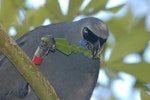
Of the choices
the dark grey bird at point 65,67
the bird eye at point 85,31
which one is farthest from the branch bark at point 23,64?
the bird eye at point 85,31

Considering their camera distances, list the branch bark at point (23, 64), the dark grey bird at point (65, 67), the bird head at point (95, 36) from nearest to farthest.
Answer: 1. the branch bark at point (23, 64)
2. the bird head at point (95, 36)
3. the dark grey bird at point (65, 67)

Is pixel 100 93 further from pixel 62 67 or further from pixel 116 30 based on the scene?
pixel 62 67

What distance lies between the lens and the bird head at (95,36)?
2.96 meters

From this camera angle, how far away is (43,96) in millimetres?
2365

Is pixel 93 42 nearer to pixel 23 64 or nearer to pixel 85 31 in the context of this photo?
pixel 85 31

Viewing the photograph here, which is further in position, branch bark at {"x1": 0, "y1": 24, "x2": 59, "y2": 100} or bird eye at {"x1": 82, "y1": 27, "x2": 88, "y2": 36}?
bird eye at {"x1": 82, "y1": 27, "x2": 88, "y2": 36}

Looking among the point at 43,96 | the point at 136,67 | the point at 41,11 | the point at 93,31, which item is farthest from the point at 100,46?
the point at 43,96

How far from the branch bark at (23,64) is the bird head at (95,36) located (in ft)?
2.25

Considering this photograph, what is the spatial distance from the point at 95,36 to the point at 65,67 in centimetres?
39

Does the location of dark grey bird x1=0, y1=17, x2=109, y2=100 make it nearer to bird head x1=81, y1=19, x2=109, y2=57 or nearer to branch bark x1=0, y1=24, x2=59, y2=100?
bird head x1=81, y1=19, x2=109, y2=57

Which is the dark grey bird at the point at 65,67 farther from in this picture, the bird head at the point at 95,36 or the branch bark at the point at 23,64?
the branch bark at the point at 23,64

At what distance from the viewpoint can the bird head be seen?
2957 mm

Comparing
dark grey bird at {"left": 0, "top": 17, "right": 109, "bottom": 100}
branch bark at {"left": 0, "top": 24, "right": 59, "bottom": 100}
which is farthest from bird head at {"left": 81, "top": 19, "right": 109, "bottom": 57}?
branch bark at {"left": 0, "top": 24, "right": 59, "bottom": 100}

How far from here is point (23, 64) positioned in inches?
91.9
